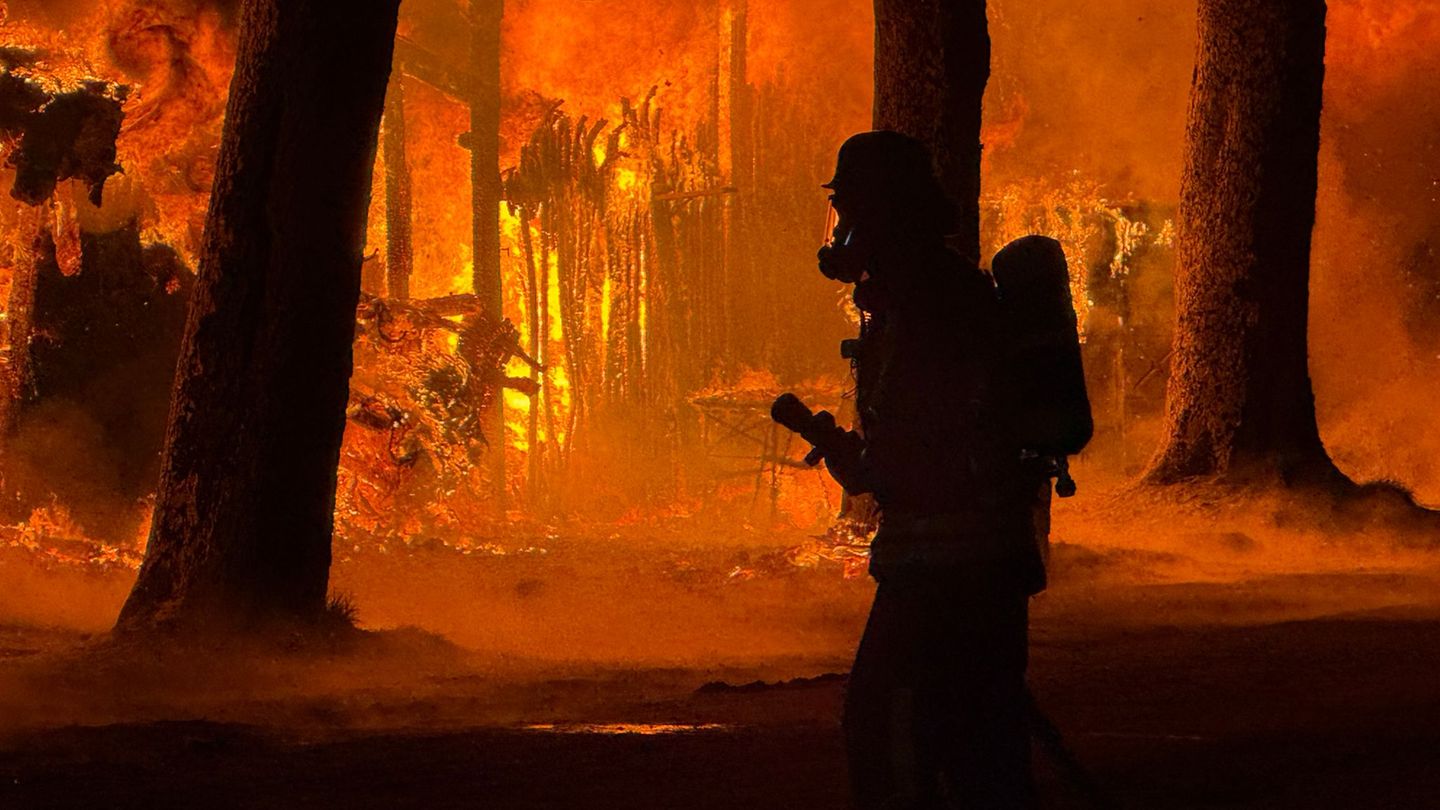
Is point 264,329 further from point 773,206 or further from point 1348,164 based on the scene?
point 1348,164

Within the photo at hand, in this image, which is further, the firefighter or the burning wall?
the burning wall

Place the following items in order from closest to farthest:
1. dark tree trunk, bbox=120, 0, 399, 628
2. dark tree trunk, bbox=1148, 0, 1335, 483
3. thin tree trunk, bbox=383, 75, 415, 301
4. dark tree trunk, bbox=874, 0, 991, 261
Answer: dark tree trunk, bbox=120, 0, 399, 628 → dark tree trunk, bbox=874, 0, 991, 261 → dark tree trunk, bbox=1148, 0, 1335, 483 → thin tree trunk, bbox=383, 75, 415, 301

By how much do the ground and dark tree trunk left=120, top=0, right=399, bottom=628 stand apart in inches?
13.5

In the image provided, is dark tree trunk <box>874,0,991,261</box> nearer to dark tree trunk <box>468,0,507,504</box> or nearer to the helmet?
the helmet

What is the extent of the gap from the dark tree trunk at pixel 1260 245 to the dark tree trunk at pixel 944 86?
121 inches

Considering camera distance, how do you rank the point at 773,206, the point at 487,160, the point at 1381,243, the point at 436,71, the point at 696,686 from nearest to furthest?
the point at 696,686 → the point at 1381,243 → the point at 436,71 → the point at 487,160 → the point at 773,206

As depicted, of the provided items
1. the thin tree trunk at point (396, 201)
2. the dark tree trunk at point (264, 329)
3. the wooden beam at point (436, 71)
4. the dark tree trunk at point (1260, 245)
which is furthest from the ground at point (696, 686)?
the wooden beam at point (436, 71)

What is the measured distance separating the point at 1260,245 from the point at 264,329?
7.89 m

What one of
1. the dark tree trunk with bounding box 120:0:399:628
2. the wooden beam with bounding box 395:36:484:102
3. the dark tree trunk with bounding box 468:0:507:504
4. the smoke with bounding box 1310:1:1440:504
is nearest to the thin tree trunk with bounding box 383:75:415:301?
the wooden beam with bounding box 395:36:484:102

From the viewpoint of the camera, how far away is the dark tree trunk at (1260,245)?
12.5 m

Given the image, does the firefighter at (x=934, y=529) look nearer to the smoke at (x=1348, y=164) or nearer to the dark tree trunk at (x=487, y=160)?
the smoke at (x=1348, y=164)

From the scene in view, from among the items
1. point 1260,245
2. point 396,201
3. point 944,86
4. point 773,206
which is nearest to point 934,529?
point 944,86

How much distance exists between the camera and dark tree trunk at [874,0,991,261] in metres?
10.3

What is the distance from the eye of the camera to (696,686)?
300 inches
